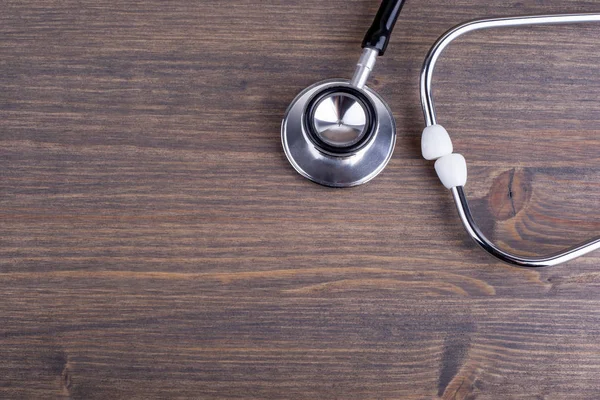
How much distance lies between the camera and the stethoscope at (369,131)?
1.91ft

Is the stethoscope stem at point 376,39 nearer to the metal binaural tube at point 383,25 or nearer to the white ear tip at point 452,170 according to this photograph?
the metal binaural tube at point 383,25

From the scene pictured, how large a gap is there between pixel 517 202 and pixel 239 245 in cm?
31

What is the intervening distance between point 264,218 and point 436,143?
20 centimetres

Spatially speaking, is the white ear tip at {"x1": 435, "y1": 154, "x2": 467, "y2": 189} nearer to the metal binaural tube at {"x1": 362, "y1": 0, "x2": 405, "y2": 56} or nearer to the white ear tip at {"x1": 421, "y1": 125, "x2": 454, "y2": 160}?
the white ear tip at {"x1": 421, "y1": 125, "x2": 454, "y2": 160}

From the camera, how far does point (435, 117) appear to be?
623 mm

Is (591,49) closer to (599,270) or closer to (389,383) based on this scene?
(599,270)

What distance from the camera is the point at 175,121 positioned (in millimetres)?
630

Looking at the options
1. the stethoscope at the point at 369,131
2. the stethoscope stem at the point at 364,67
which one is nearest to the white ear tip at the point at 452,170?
the stethoscope at the point at 369,131

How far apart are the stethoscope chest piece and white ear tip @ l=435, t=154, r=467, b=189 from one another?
6cm

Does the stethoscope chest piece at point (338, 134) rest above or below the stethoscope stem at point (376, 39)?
below

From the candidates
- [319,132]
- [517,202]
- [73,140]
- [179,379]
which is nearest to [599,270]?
[517,202]

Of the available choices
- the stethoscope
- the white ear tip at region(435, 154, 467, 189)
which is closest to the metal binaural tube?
the stethoscope

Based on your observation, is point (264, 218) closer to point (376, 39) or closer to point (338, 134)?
point (338, 134)

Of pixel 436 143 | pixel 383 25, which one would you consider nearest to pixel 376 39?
pixel 383 25
